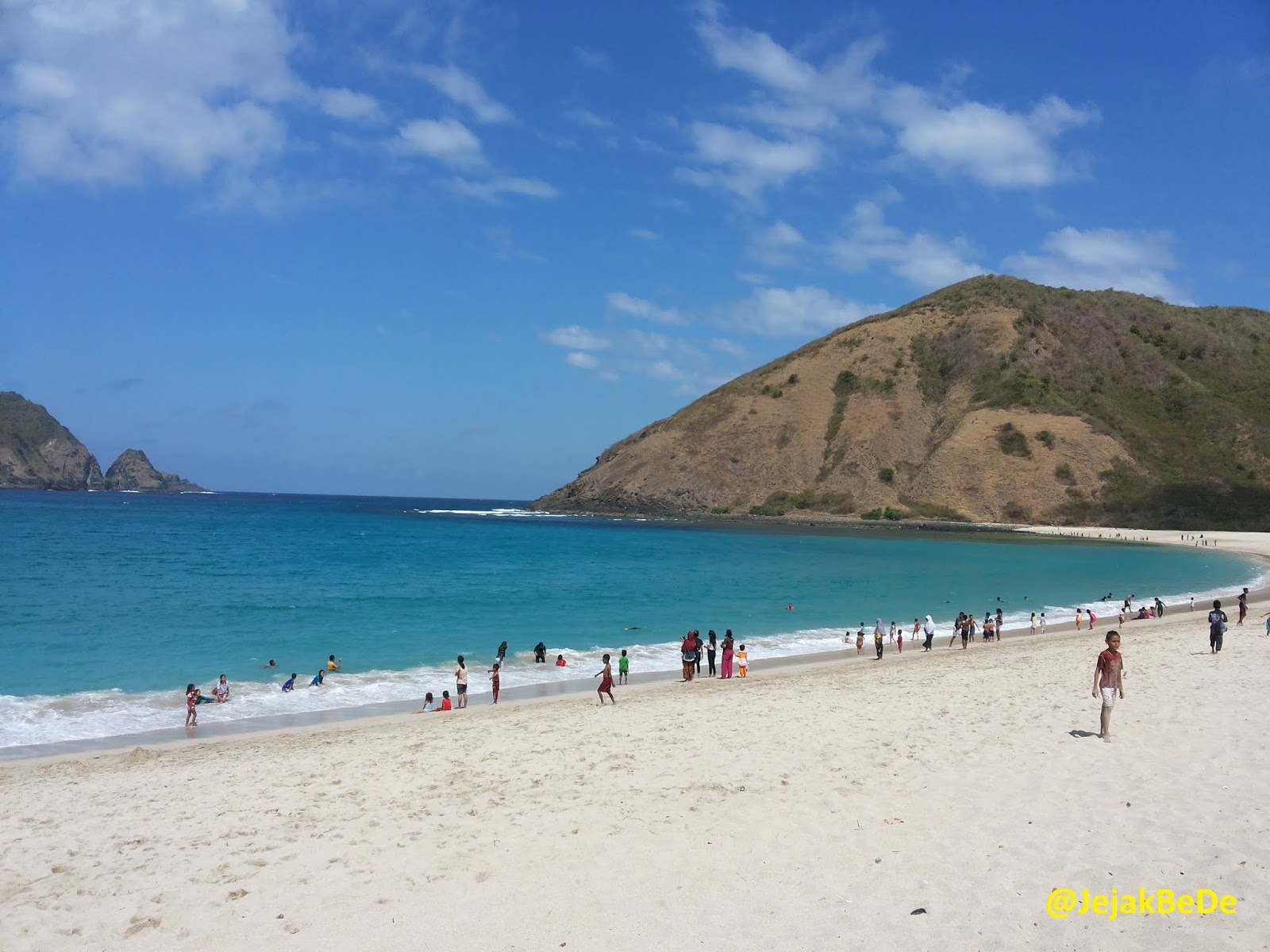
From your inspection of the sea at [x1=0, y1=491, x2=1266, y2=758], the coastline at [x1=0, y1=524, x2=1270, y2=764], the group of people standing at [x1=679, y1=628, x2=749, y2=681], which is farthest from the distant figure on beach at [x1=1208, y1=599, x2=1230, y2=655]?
the group of people standing at [x1=679, y1=628, x2=749, y2=681]

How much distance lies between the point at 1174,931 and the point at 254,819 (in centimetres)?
942

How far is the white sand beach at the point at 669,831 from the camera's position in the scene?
22.9ft

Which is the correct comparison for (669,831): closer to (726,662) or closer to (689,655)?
(689,655)

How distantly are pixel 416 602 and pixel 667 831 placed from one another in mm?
28310

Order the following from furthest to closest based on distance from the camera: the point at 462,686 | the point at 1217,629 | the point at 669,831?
the point at 1217,629
the point at 462,686
the point at 669,831

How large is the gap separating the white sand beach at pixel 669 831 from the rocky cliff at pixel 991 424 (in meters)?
95.4

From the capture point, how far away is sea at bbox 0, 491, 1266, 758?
2002cm

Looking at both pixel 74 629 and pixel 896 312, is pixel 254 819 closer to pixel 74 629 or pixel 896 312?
pixel 74 629

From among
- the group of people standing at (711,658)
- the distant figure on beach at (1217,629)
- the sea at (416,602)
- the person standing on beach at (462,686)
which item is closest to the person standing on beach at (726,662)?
the group of people standing at (711,658)

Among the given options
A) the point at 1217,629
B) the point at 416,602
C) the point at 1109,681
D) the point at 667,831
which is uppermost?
the point at 1109,681

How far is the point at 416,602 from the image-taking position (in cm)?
3553

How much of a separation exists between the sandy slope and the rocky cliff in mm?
95320

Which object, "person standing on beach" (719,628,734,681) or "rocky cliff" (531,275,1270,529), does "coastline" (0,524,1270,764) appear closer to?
"person standing on beach" (719,628,734,681)

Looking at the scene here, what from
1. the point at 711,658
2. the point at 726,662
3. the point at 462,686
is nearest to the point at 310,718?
the point at 462,686
